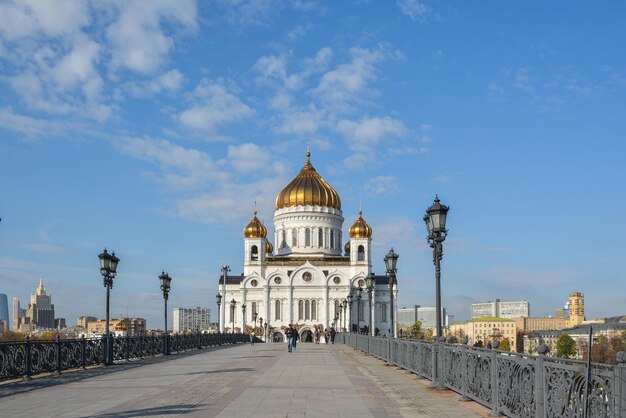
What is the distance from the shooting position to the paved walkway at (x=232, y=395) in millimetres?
11409

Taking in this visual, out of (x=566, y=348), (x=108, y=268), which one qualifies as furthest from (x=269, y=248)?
(x=108, y=268)

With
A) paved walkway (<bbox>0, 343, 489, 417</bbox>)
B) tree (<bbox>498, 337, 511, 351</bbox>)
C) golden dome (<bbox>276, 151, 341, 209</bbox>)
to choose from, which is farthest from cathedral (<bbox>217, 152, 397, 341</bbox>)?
paved walkway (<bbox>0, 343, 489, 417</bbox>)

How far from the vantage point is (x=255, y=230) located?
3465 inches

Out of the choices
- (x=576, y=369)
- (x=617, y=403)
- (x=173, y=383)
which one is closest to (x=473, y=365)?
(x=576, y=369)

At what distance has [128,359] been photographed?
2548 cm

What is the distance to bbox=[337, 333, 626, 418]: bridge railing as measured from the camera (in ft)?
24.5

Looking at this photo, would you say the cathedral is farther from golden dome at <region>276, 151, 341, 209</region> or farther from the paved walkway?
the paved walkway

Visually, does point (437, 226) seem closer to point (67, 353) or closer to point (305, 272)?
point (67, 353)

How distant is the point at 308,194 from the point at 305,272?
9.67 m

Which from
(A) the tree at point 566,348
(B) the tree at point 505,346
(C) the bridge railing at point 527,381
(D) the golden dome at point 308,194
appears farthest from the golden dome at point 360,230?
(C) the bridge railing at point 527,381

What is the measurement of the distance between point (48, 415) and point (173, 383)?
5.29 metres

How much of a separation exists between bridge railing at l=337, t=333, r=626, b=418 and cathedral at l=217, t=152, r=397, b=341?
219 feet

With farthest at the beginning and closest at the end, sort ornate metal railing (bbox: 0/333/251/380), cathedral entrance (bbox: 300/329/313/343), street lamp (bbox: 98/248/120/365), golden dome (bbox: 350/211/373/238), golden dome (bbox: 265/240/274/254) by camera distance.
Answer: golden dome (bbox: 265/240/274/254) → golden dome (bbox: 350/211/373/238) → cathedral entrance (bbox: 300/329/313/343) → street lamp (bbox: 98/248/120/365) → ornate metal railing (bbox: 0/333/251/380)

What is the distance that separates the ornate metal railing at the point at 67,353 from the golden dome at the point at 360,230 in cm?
5638
